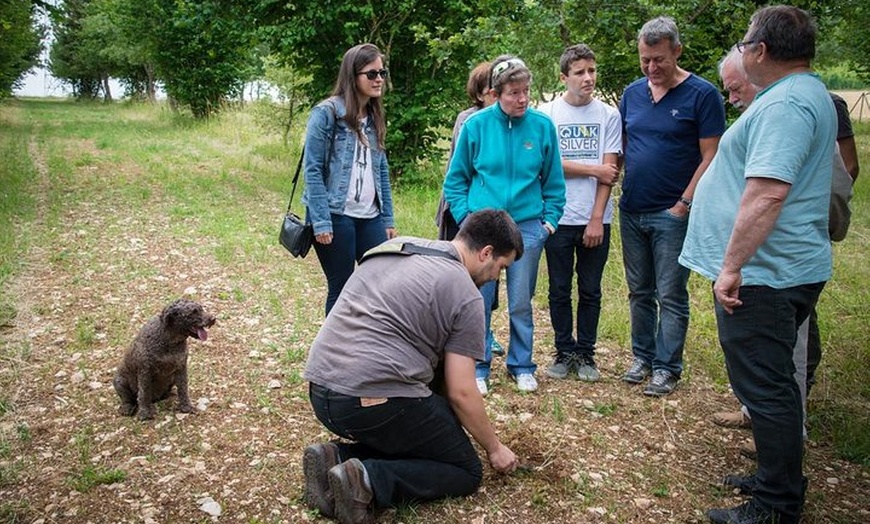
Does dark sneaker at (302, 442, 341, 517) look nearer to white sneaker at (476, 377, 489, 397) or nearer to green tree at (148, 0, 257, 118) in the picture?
white sneaker at (476, 377, 489, 397)

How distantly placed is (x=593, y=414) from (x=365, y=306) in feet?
6.82

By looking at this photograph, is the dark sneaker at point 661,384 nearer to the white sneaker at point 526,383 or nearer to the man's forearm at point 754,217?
the white sneaker at point 526,383

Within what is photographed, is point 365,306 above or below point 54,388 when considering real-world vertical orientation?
above

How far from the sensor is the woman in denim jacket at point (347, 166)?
4637mm

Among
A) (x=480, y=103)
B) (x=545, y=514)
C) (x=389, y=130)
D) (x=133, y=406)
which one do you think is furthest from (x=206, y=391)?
(x=389, y=130)

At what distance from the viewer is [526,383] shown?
192 inches

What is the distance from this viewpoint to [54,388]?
4820mm

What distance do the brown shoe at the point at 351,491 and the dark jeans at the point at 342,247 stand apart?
1.81 metres

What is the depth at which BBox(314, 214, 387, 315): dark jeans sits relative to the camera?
4.81 metres

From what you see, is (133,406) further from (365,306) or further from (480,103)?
(480,103)

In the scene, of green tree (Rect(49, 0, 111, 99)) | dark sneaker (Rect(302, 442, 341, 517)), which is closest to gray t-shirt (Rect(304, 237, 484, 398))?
dark sneaker (Rect(302, 442, 341, 517))

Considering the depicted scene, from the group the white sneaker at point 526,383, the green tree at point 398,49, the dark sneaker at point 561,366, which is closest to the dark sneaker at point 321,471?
the white sneaker at point 526,383

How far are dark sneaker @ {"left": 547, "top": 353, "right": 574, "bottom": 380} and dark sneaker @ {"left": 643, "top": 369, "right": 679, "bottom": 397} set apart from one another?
22.4 inches

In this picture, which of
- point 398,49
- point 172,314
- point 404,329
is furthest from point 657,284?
point 398,49
